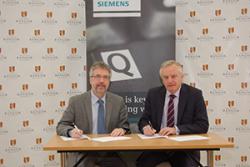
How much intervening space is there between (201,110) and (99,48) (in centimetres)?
143

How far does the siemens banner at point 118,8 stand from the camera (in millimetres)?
4086

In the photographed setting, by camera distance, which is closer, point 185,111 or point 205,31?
point 185,111

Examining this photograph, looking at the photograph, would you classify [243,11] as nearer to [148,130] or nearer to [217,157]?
[217,157]

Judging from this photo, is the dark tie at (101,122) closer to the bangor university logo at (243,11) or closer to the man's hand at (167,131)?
the man's hand at (167,131)

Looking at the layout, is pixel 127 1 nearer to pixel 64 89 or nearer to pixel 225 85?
pixel 64 89

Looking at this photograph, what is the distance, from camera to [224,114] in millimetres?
4520

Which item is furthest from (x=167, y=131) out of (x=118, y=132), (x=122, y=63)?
(x=122, y=63)

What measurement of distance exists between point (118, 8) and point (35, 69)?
51.7 inches

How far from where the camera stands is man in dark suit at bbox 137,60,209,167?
127 inches

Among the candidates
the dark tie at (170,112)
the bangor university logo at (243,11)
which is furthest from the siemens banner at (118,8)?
the bangor university logo at (243,11)

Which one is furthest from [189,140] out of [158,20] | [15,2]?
[15,2]

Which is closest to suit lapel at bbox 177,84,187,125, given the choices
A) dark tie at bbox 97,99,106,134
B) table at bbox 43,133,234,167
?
table at bbox 43,133,234,167

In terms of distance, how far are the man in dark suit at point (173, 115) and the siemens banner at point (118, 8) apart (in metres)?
0.97

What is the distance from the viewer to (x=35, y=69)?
14.7 feet
